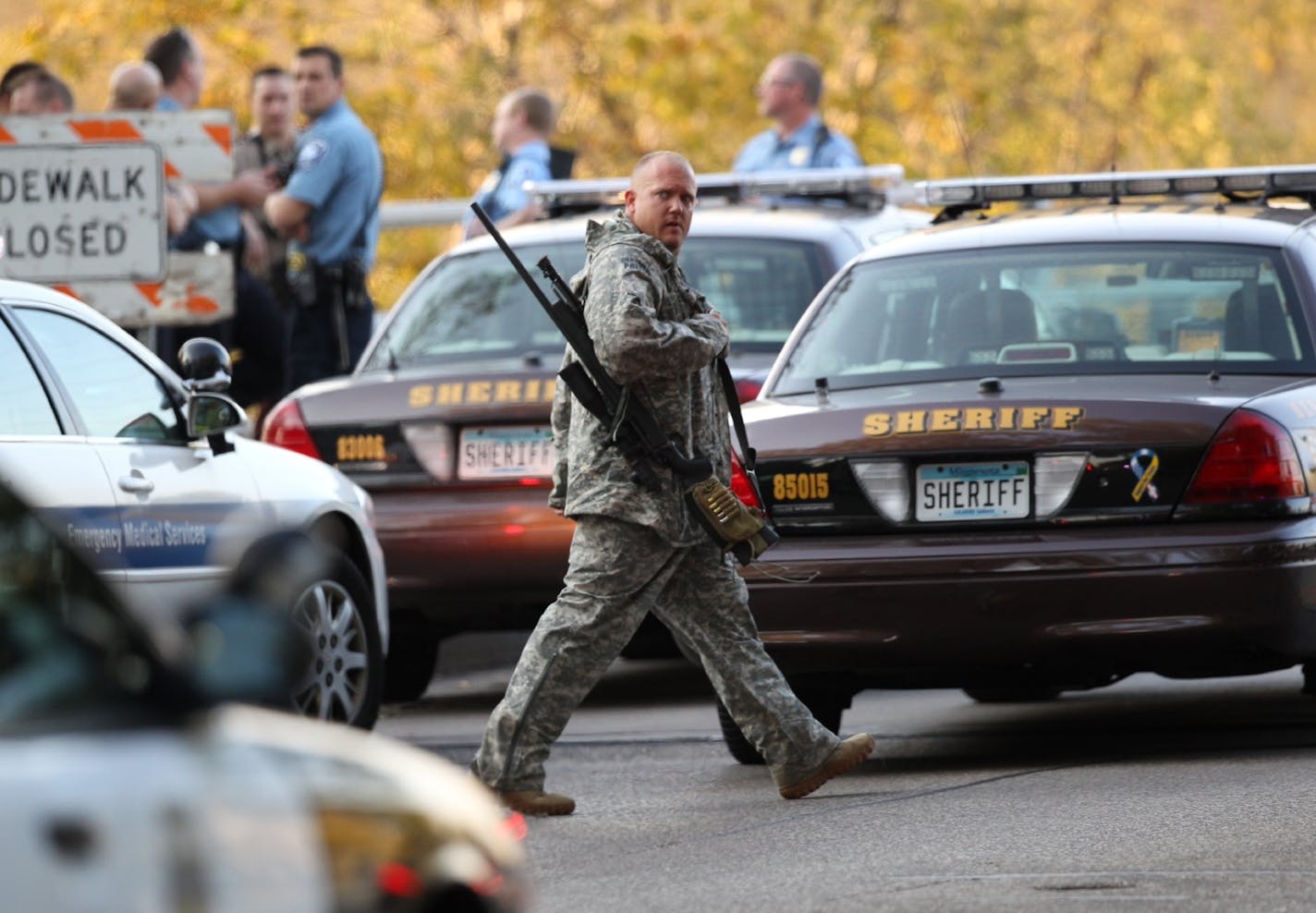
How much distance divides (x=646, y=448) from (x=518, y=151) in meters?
7.31

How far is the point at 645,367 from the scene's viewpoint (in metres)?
7.12

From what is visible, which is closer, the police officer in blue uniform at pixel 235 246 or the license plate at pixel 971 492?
the license plate at pixel 971 492

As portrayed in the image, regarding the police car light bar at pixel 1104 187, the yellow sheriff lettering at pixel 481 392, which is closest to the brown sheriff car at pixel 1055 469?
the police car light bar at pixel 1104 187

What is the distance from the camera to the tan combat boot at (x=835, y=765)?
24.1ft

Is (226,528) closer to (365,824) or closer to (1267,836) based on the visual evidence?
(1267,836)

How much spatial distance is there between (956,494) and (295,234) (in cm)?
622

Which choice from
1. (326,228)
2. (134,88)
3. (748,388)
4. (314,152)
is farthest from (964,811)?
(134,88)

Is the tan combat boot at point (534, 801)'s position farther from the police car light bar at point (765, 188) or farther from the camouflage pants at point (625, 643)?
the police car light bar at point (765, 188)

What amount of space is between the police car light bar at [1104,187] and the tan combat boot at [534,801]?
3129mm

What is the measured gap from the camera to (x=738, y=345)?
405 inches

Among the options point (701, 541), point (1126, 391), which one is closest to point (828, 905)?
point (701, 541)

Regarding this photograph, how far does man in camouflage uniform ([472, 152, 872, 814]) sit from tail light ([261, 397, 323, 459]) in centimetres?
270

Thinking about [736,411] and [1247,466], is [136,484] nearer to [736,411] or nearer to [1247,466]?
[736,411]

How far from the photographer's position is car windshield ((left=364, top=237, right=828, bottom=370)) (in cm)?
1044
